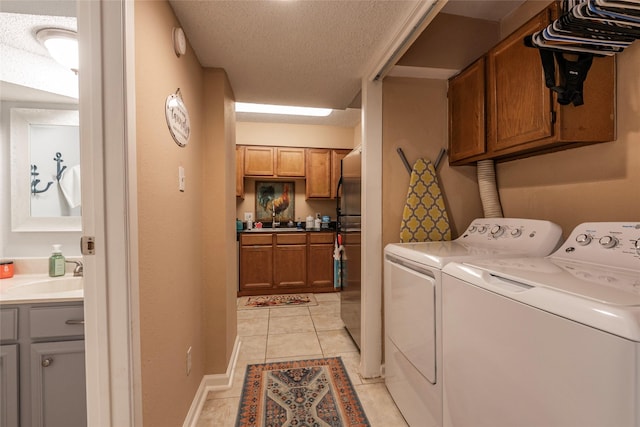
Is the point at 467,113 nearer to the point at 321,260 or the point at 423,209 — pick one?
the point at 423,209

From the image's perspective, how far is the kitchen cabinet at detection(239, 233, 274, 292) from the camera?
374 centimetres

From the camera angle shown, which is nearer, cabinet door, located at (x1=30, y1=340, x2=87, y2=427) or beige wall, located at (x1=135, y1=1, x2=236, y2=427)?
beige wall, located at (x1=135, y1=1, x2=236, y2=427)

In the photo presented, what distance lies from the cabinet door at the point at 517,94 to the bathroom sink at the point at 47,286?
2.51 meters

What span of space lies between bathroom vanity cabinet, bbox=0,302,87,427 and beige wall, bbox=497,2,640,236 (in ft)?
8.05

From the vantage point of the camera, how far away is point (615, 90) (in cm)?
125

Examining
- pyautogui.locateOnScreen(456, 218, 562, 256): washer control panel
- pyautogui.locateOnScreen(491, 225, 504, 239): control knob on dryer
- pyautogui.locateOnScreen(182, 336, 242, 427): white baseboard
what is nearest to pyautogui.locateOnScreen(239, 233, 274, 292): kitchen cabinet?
pyautogui.locateOnScreen(182, 336, 242, 427): white baseboard

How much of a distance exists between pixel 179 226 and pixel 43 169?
Result: 111 centimetres

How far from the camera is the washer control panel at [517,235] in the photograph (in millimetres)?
1339

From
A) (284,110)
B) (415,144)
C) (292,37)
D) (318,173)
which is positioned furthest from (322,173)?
(292,37)

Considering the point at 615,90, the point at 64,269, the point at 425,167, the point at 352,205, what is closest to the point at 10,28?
the point at 64,269

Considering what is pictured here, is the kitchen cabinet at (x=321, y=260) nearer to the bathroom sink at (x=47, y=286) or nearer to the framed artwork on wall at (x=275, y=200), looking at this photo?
the framed artwork on wall at (x=275, y=200)

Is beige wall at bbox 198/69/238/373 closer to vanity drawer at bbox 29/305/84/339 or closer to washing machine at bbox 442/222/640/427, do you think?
vanity drawer at bbox 29/305/84/339

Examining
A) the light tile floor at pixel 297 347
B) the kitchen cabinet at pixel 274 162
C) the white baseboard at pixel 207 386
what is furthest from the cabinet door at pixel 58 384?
the kitchen cabinet at pixel 274 162

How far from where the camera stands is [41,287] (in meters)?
1.47
